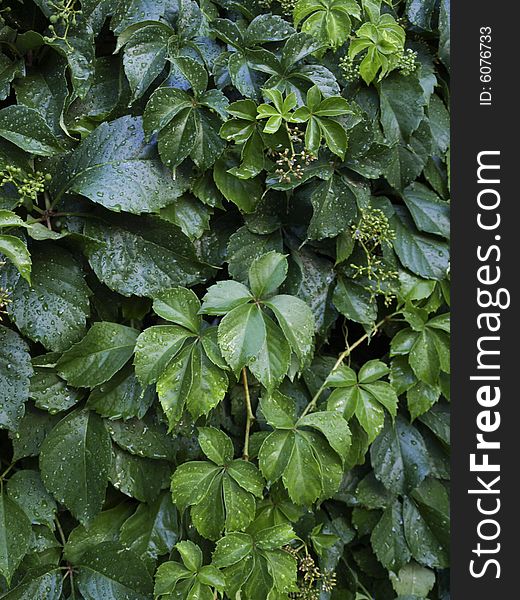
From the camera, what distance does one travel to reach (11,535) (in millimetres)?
1034

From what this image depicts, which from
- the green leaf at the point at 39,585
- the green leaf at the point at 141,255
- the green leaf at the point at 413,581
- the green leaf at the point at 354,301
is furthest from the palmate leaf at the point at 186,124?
the green leaf at the point at 413,581

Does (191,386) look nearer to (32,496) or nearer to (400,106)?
(32,496)

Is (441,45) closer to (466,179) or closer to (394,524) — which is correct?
(466,179)

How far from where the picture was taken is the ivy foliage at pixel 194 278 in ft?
3.38

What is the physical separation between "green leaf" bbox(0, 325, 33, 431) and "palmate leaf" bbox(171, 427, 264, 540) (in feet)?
0.84

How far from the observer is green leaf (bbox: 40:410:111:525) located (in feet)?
3.48

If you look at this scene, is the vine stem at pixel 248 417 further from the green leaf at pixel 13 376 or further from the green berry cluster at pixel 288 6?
the green berry cluster at pixel 288 6

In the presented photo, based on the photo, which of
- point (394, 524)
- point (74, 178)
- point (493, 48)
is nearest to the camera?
point (74, 178)

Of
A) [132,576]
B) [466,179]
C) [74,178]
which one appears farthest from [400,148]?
[132,576]

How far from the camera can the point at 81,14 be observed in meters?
1.07

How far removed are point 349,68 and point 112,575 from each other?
923mm

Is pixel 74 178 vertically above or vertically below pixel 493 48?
below

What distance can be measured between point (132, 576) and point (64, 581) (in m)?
0.12

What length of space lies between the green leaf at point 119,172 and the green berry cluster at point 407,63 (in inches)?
17.4
